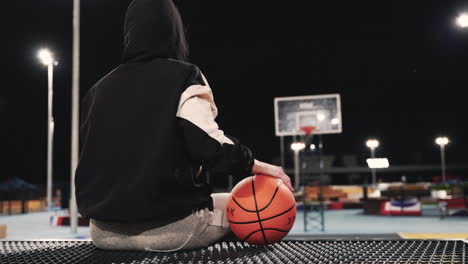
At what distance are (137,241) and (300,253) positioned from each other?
0.75 metres

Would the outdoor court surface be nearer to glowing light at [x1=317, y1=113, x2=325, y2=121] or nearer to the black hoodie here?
the black hoodie

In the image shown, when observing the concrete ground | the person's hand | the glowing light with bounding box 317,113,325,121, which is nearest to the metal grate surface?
the person's hand

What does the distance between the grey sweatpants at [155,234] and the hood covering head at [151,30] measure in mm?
815

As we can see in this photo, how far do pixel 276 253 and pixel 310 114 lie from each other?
38.2ft

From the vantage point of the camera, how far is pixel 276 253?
197cm

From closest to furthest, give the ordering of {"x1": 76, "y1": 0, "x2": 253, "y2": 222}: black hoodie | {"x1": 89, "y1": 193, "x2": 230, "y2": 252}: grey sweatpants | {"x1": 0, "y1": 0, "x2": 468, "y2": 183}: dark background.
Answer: {"x1": 76, "y1": 0, "x2": 253, "y2": 222}: black hoodie < {"x1": 89, "y1": 193, "x2": 230, "y2": 252}: grey sweatpants < {"x1": 0, "y1": 0, "x2": 468, "y2": 183}: dark background

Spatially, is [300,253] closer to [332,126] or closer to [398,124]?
[332,126]

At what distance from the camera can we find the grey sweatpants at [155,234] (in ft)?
6.43

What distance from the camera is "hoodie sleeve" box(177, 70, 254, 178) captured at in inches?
72.2

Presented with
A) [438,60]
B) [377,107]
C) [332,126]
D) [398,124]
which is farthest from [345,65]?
[398,124]

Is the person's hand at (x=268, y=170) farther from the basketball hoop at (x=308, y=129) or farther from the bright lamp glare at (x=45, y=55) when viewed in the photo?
the bright lamp glare at (x=45, y=55)

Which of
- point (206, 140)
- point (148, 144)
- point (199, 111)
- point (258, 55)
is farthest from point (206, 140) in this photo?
point (258, 55)

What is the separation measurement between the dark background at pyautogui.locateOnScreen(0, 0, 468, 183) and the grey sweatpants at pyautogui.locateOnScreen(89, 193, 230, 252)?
31.5 ft

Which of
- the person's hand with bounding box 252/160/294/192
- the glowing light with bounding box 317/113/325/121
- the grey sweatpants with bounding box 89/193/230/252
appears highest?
the glowing light with bounding box 317/113/325/121
